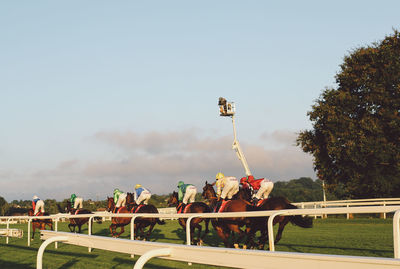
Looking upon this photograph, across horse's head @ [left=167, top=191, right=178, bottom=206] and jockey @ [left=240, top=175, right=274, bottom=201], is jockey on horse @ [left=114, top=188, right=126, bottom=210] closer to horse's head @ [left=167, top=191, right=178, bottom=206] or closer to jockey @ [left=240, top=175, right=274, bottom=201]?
horse's head @ [left=167, top=191, right=178, bottom=206]

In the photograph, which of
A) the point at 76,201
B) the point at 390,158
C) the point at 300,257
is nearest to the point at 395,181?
the point at 390,158

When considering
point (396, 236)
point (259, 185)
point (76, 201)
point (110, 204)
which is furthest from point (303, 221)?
point (76, 201)

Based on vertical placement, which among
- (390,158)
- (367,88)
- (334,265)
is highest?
(367,88)

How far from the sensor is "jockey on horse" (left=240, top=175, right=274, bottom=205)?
10.8 m

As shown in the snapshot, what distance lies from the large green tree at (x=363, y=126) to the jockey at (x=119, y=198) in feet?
42.9

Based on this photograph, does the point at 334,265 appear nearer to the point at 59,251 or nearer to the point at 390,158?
the point at 59,251

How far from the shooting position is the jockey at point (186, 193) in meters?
13.1

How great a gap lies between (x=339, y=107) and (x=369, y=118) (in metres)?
2.00

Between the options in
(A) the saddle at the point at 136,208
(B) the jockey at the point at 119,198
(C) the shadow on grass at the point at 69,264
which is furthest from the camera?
(B) the jockey at the point at 119,198

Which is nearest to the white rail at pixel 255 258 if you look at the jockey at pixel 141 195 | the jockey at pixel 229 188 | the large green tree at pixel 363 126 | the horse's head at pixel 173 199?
the jockey at pixel 229 188

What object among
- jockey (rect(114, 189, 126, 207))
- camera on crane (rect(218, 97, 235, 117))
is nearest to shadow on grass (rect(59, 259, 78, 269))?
jockey (rect(114, 189, 126, 207))

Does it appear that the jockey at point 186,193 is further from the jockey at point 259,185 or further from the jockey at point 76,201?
the jockey at point 76,201

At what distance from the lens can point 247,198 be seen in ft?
35.2

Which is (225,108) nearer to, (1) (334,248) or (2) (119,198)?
(2) (119,198)
